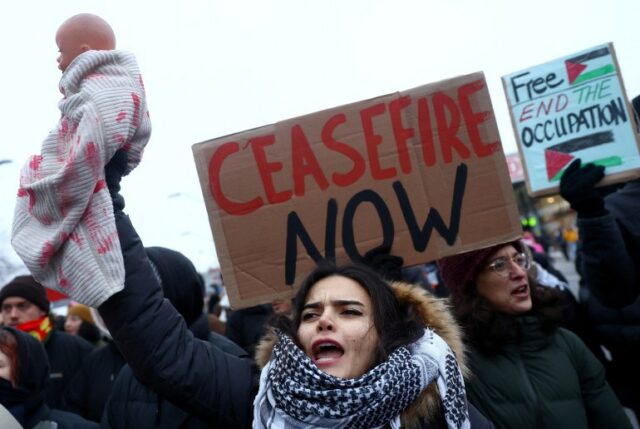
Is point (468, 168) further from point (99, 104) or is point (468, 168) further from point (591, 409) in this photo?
point (99, 104)

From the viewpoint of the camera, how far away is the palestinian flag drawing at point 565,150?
3.04 meters

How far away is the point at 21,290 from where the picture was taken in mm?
4781

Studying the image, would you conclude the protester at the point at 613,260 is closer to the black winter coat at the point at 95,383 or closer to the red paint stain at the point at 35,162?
the red paint stain at the point at 35,162

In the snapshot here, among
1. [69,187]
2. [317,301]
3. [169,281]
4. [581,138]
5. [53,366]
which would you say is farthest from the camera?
[53,366]

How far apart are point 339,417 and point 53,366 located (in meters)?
3.30

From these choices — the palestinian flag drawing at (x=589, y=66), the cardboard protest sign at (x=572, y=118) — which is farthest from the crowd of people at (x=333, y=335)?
the palestinian flag drawing at (x=589, y=66)

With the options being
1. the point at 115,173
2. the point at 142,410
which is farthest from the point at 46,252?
the point at 142,410

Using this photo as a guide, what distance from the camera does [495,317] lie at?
9.78 feet

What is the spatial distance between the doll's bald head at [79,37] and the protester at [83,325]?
481 centimetres

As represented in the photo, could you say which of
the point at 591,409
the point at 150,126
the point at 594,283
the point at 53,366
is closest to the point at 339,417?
the point at 150,126

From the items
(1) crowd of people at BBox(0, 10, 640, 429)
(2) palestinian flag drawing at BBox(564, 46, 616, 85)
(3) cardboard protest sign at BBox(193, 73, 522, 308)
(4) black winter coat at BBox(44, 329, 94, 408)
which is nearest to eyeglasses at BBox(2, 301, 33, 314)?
(4) black winter coat at BBox(44, 329, 94, 408)

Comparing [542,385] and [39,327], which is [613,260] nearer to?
[542,385]

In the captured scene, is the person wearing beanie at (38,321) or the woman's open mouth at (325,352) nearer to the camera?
the woman's open mouth at (325,352)

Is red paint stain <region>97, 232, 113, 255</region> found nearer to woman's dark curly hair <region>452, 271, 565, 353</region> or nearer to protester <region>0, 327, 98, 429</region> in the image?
protester <region>0, 327, 98, 429</region>
